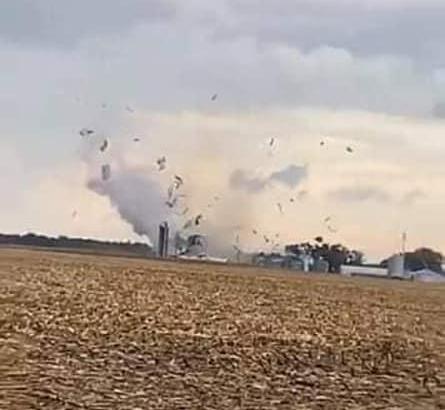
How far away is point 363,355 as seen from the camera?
20922mm

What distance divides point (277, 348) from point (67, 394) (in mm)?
6870

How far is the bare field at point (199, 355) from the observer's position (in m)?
15.4

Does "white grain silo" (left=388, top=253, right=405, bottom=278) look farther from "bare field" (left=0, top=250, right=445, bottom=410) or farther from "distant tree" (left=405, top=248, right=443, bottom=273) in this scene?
"bare field" (left=0, top=250, right=445, bottom=410)

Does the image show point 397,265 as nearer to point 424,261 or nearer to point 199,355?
point 424,261

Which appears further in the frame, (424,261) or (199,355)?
(424,261)

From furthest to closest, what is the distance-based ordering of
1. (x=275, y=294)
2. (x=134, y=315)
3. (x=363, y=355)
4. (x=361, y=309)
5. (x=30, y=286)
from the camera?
(x=275, y=294)
(x=361, y=309)
(x=30, y=286)
(x=134, y=315)
(x=363, y=355)

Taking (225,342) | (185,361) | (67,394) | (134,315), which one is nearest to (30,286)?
(134,315)

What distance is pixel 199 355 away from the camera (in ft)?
62.7

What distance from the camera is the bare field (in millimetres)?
15359

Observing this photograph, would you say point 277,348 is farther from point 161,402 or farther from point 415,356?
point 161,402

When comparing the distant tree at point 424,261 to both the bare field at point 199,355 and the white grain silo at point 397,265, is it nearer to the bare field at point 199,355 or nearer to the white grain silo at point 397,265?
the white grain silo at point 397,265

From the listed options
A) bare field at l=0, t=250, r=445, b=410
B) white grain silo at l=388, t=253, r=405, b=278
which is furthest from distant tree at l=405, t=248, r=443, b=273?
bare field at l=0, t=250, r=445, b=410

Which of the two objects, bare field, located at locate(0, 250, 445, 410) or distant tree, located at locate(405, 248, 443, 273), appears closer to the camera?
bare field, located at locate(0, 250, 445, 410)

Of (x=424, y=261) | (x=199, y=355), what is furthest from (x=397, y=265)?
(x=199, y=355)
